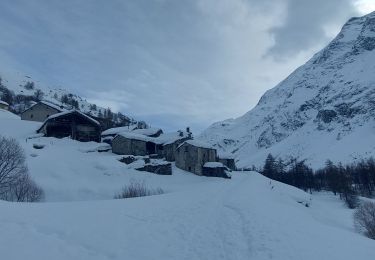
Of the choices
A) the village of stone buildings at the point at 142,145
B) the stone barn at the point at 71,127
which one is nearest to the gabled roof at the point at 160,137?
the village of stone buildings at the point at 142,145

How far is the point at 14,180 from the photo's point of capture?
40.1 meters

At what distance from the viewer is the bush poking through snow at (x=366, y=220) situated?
129ft

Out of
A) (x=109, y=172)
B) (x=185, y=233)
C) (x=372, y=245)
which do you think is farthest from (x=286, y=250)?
(x=109, y=172)

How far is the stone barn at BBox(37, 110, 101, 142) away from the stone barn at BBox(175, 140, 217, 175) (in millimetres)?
19716

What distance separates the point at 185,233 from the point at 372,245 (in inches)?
430

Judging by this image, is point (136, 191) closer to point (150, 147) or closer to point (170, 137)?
point (150, 147)

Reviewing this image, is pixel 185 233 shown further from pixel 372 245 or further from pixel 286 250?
pixel 372 245

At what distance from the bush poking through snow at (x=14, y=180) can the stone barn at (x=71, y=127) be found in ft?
95.3

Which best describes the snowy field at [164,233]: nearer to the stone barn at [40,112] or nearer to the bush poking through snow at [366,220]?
the bush poking through snow at [366,220]

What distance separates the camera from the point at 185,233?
2014 centimetres

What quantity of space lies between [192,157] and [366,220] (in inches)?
1459

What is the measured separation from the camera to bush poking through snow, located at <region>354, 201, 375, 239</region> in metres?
39.3


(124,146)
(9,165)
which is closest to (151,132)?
(124,146)

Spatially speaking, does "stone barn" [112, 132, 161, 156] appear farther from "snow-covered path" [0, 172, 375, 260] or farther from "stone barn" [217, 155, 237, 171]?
"snow-covered path" [0, 172, 375, 260]
